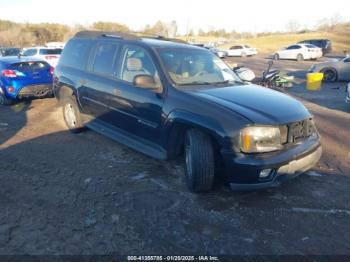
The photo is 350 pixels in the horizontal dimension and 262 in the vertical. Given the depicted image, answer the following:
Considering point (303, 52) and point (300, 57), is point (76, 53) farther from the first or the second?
point (300, 57)

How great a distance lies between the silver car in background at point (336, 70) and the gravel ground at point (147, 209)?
1080 centimetres

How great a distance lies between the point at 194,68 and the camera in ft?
16.1

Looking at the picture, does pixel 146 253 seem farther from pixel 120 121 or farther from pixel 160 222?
pixel 120 121

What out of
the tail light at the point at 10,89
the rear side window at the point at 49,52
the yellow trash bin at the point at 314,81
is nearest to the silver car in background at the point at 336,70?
the yellow trash bin at the point at 314,81

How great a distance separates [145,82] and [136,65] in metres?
0.59

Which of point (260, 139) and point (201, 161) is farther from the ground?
point (260, 139)

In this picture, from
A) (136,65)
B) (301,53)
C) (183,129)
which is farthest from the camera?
(301,53)

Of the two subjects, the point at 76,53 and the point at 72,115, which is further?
the point at 72,115

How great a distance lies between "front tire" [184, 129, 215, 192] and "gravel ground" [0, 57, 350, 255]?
22 cm

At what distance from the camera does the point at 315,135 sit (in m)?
4.38

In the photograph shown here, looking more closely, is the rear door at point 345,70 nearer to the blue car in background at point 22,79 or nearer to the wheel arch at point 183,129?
the blue car in background at point 22,79

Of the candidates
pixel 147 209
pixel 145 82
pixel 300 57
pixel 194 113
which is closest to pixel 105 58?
pixel 145 82

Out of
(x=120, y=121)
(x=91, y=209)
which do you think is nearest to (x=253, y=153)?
(x=91, y=209)

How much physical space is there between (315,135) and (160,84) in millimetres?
2172
